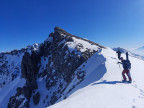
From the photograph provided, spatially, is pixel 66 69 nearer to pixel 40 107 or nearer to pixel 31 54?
pixel 40 107

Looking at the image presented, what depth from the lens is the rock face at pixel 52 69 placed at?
3093 centimetres

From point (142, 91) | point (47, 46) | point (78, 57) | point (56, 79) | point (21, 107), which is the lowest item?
point (21, 107)

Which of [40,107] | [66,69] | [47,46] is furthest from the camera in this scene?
[47,46]

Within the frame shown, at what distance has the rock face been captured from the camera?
3093 centimetres

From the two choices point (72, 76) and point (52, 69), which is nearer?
point (72, 76)

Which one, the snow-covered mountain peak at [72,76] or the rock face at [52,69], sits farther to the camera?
the rock face at [52,69]

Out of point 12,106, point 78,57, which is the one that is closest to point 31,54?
point 12,106

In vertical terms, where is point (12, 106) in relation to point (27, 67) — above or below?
below

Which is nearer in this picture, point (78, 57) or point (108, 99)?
point (108, 99)

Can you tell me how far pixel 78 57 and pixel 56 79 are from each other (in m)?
17.7

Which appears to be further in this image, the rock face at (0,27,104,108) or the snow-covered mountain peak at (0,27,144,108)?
the rock face at (0,27,104,108)

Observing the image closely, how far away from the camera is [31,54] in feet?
187

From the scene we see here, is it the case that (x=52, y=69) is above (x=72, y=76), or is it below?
above

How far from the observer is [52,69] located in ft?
146
